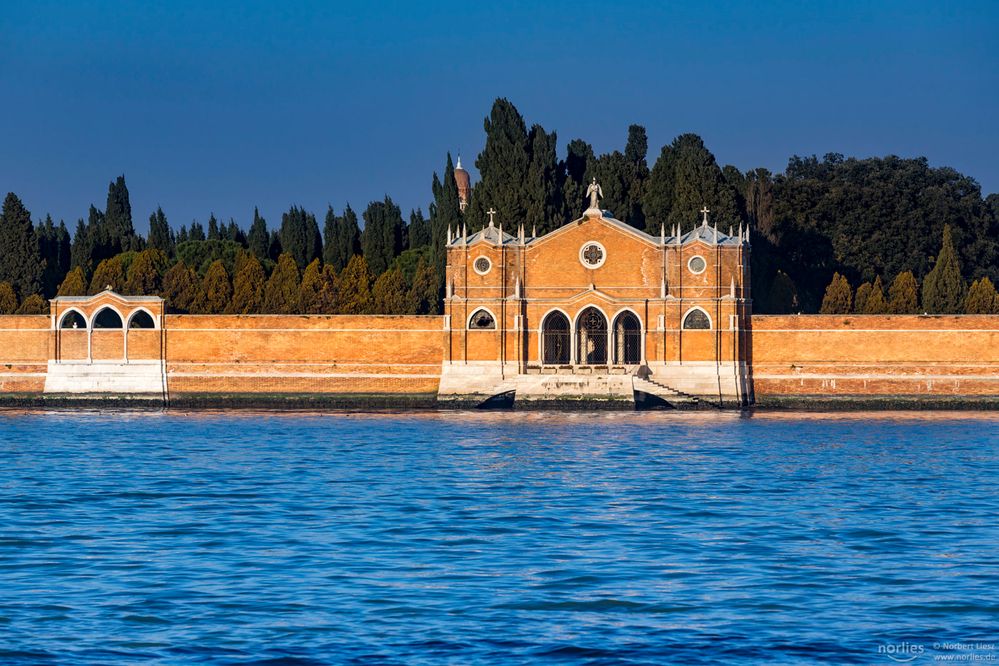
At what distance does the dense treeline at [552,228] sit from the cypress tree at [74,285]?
0.07 m

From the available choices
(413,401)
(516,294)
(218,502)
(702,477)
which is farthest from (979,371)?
(218,502)

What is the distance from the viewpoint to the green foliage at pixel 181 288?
56094 mm

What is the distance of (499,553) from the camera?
17.1m

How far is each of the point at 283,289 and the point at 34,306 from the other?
8239 millimetres

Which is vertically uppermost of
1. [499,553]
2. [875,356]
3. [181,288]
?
[181,288]

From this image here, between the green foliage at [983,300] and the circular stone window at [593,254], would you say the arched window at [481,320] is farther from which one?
the green foliage at [983,300]

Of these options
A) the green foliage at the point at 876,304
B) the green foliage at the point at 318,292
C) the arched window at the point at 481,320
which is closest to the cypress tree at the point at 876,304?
the green foliage at the point at 876,304

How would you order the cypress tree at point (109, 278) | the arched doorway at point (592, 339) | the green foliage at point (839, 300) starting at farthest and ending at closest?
the cypress tree at point (109, 278) < the green foliage at point (839, 300) < the arched doorway at point (592, 339)

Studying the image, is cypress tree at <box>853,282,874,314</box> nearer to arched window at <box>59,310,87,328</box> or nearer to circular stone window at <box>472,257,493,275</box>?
circular stone window at <box>472,257,493,275</box>

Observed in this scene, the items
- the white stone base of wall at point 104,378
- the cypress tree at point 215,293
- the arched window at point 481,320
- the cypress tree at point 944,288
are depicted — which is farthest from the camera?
the cypress tree at point 215,293

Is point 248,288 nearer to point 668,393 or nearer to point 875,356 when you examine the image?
point 668,393

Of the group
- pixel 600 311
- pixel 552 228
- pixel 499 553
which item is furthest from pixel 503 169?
pixel 499 553

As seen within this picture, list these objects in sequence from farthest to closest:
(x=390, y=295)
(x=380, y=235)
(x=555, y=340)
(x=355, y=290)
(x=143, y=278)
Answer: (x=380, y=235) < (x=143, y=278) < (x=355, y=290) < (x=390, y=295) < (x=555, y=340)

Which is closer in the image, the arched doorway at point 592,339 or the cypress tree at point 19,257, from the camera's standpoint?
the arched doorway at point 592,339
